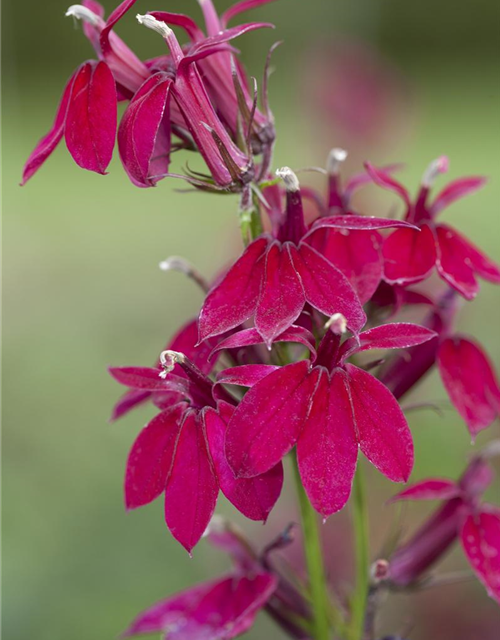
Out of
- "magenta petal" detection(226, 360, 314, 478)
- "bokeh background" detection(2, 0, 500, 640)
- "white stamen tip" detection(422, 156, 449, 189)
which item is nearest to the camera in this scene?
"magenta petal" detection(226, 360, 314, 478)

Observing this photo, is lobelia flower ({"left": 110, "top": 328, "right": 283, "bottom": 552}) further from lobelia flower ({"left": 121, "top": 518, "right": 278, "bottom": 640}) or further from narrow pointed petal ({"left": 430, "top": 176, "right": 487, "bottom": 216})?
narrow pointed petal ({"left": 430, "top": 176, "right": 487, "bottom": 216})

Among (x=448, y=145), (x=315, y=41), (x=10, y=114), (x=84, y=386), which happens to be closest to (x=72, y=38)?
(x=10, y=114)

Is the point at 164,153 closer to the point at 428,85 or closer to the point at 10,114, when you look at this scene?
the point at 10,114

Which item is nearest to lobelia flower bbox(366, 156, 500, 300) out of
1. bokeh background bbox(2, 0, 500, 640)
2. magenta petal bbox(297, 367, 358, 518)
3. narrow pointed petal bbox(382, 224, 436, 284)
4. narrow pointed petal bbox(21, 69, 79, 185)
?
narrow pointed petal bbox(382, 224, 436, 284)

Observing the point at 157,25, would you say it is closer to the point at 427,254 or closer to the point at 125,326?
the point at 427,254

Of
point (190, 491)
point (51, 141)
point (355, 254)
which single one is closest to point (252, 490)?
point (190, 491)

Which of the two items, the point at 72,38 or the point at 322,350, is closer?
the point at 322,350
